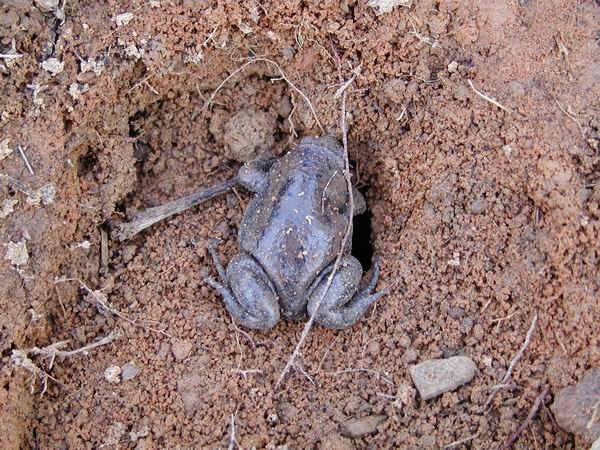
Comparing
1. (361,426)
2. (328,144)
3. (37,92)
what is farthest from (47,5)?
(361,426)

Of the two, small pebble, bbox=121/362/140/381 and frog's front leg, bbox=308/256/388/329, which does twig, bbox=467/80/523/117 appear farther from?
small pebble, bbox=121/362/140/381

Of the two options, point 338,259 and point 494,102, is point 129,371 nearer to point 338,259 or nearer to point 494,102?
point 338,259

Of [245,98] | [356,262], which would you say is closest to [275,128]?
[245,98]

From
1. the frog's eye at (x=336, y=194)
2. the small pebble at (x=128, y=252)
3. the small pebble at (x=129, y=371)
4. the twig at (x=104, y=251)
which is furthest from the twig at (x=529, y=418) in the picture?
the twig at (x=104, y=251)

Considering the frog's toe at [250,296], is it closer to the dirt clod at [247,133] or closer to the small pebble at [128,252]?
the small pebble at [128,252]

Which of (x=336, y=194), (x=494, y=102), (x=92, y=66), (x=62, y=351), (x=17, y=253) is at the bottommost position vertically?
(x=62, y=351)

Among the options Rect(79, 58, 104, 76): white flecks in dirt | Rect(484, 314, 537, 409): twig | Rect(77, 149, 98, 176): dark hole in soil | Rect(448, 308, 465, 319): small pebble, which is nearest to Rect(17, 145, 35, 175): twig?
Rect(77, 149, 98, 176): dark hole in soil
